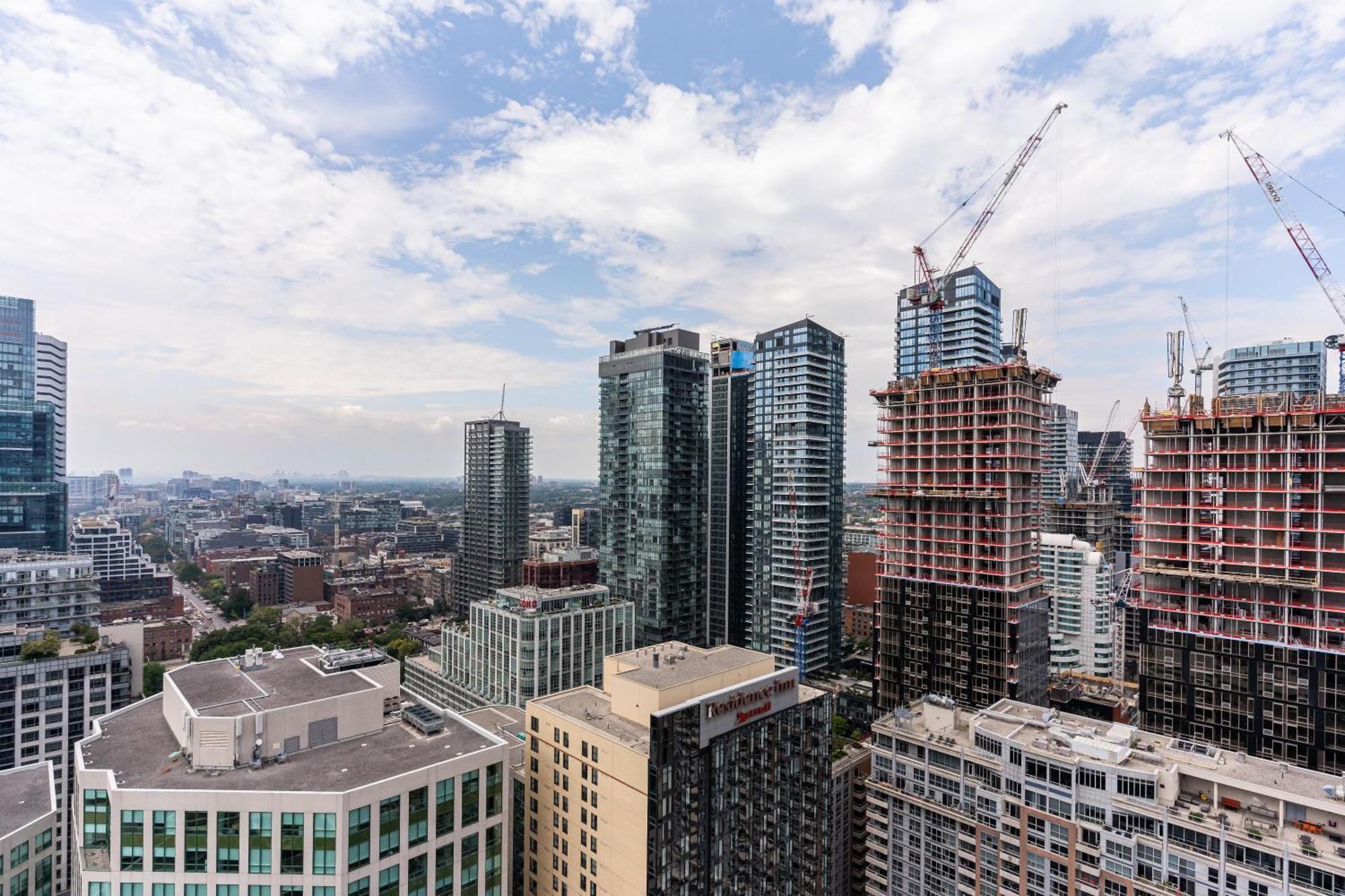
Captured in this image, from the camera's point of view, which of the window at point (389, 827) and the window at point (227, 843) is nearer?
the window at point (227, 843)

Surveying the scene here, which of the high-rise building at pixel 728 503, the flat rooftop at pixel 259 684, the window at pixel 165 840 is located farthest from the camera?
the high-rise building at pixel 728 503

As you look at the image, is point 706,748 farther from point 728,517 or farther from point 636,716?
point 728,517

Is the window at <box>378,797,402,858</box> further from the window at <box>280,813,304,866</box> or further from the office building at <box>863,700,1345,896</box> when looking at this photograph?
the office building at <box>863,700,1345,896</box>

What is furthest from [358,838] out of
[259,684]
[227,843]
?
[259,684]

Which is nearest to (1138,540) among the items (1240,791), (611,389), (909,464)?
(909,464)

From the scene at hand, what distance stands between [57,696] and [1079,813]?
108250 mm

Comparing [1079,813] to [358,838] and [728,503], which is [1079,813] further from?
[728,503]

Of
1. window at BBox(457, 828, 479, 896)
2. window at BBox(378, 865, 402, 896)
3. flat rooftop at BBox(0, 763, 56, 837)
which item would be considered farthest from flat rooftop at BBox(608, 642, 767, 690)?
flat rooftop at BBox(0, 763, 56, 837)

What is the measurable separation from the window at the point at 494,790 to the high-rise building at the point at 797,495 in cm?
9368

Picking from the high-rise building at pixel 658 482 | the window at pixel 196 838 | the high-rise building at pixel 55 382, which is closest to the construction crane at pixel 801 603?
the high-rise building at pixel 658 482

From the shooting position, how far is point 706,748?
49.8m

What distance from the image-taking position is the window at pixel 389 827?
124 feet

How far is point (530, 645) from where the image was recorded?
305ft

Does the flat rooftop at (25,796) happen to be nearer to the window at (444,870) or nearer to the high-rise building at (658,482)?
the window at (444,870)
